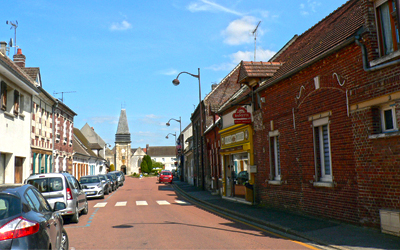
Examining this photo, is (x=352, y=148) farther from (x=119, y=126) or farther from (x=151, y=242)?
(x=119, y=126)

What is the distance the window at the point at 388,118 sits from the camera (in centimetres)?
846

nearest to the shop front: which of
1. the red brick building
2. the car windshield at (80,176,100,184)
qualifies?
the red brick building

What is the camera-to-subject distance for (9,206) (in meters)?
4.77

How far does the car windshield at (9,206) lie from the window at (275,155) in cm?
1113

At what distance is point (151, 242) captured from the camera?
8.57m

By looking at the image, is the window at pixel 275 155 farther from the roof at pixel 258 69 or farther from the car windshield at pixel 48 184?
the car windshield at pixel 48 184

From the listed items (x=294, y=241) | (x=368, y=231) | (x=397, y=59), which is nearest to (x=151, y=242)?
(x=294, y=241)

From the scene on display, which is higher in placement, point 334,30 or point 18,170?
point 334,30

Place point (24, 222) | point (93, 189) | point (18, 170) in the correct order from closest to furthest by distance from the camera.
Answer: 1. point (24, 222)
2. point (18, 170)
3. point (93, 189)

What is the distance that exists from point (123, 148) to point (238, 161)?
98259 millimetres

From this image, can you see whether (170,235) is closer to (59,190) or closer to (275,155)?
(59,190)

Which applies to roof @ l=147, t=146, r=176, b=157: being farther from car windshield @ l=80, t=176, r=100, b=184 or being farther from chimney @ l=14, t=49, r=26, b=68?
car windshield @ l=80, t=176, r=100, b=184

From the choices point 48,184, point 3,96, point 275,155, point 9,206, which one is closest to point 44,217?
point 9,206

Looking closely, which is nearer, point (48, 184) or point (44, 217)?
point (44, 217)
